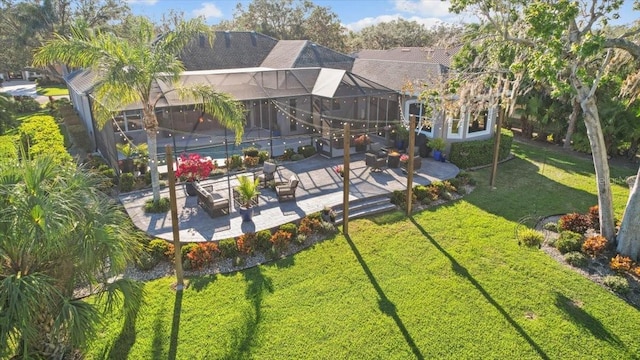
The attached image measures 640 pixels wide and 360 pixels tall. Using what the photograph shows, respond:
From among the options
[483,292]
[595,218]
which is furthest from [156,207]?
[595,218]

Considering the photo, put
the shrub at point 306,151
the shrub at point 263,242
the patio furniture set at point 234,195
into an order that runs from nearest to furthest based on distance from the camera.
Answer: the shrub at point 263,242 < the patio furniture set at point 234,195 < the shrub at point 306,151

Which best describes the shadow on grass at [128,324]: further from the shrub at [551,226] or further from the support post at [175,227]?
the shrub at [551,226]

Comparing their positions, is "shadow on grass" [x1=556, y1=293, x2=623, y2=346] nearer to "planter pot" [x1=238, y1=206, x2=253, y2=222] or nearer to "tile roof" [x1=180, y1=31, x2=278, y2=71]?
"planter pot" [x1=238, y1=206, x2=253, y2=222]

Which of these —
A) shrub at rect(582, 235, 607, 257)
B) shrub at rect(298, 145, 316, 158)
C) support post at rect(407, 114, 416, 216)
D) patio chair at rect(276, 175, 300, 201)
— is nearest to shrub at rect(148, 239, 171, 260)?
patio chair at rect(276, 175, 300, 201)

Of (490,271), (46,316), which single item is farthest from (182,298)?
(490,271)

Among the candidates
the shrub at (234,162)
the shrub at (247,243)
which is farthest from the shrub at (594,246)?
the shrub at (234,162)

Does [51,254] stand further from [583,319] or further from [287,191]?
[583,319]
